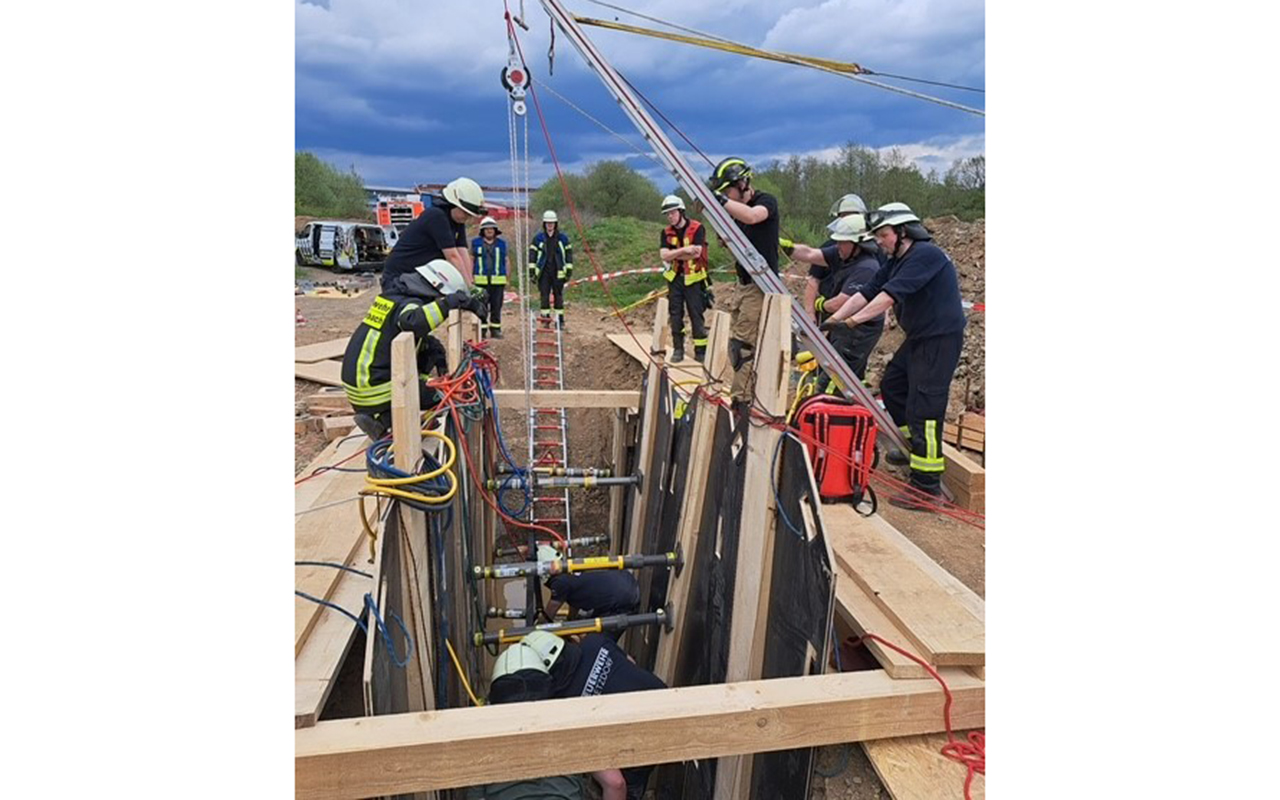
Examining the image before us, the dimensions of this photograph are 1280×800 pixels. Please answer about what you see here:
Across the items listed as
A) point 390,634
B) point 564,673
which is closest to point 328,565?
point 390,634

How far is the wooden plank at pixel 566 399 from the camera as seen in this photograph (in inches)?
230

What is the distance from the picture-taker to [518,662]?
120 inches

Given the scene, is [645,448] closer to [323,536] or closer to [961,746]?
[323,536]

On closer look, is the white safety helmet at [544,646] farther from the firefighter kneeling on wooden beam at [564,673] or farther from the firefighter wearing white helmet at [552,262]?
the firefighter wearing white helmet at [552,262]

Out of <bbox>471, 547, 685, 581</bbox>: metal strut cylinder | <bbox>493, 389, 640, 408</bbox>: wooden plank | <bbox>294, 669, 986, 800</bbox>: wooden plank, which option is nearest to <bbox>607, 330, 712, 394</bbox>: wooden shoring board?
<bbox>493, 389, 640, 408</bbox>: wooden plank

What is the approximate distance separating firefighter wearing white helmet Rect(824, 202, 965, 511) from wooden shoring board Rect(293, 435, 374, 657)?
9.43 feet

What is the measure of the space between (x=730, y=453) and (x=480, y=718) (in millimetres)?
1806

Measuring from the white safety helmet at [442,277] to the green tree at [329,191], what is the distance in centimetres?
3127

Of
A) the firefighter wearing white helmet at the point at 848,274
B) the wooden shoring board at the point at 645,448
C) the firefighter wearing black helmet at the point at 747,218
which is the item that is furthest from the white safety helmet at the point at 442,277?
the firefighter wearing white helmet at the point at 848,274

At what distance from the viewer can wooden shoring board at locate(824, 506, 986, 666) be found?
7.17ft

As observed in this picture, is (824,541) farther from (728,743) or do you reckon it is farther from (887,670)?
(728,743)

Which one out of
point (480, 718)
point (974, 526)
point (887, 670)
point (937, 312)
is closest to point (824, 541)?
point (887, 670)

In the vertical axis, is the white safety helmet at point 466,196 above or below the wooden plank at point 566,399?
above

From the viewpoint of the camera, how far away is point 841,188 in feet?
85.4
